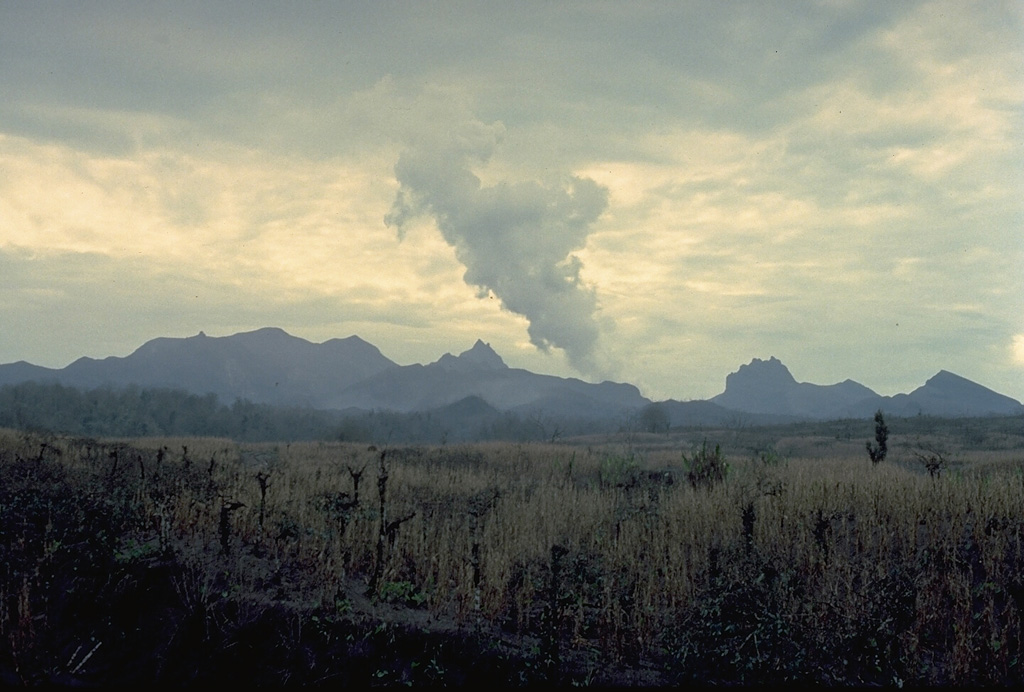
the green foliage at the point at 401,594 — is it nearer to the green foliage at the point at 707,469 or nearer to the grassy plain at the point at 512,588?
the grassy plain at the point at 512,588

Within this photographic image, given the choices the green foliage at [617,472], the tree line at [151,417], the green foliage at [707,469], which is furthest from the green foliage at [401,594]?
the tree line at [151,417]

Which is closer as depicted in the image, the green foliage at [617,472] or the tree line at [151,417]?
the green foliage at [617,472]

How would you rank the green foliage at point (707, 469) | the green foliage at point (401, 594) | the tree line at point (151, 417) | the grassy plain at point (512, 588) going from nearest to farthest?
the grassy plain at point (512, 588)
the green foliage at point (401, 594)
the green foliage at point (707, 469)
the tree line at point (151, 417)

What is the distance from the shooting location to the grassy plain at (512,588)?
6.74 metres

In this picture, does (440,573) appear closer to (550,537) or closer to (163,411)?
(550,537)

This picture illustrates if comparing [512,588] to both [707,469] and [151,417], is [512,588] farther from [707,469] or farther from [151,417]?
[151,417]

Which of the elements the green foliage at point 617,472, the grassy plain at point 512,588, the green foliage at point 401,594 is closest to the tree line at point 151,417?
the green foliage at point 617,472

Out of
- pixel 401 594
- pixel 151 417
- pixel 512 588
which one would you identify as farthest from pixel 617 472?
pixel 151 417

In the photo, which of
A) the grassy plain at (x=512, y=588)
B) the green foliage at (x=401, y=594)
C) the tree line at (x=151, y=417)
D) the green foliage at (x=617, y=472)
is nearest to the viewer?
the grassy plain at (x=512, y=588)

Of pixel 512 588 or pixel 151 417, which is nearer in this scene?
pixel 512 588

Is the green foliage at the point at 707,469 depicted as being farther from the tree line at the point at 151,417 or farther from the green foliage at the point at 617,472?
the tree line at the point at 151,417

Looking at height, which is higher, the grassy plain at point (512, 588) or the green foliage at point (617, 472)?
the green foliage at point (617, 472)

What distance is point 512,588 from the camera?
8.62m

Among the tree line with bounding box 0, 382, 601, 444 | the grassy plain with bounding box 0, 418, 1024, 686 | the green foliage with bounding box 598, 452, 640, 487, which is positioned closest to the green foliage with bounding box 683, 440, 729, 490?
the green foliage with bounding box 598, 452, 640, 487
